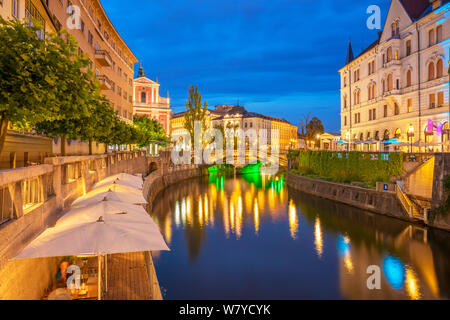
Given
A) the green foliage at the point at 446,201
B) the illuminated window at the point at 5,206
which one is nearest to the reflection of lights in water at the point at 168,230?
the illuminated window at the point at 5,206

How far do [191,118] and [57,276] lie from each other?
2221 inches

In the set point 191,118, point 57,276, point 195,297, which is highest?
point 191,118

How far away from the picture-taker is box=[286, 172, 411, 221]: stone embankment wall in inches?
1043

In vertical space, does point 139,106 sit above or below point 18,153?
above

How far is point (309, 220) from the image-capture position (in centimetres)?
2872

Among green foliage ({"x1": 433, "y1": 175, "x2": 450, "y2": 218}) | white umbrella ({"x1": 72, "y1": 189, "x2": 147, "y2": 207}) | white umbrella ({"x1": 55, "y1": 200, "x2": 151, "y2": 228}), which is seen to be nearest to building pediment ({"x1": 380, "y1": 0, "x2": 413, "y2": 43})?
green foliage ({"x1": 433, "y1": 175, "x2": 450, "y2": 218})

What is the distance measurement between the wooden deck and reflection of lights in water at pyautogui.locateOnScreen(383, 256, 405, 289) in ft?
35.9

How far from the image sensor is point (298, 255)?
64.6ft

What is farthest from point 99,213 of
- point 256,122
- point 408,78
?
point 256,122

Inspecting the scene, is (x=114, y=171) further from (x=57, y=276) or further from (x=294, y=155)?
(x=294, y=155)

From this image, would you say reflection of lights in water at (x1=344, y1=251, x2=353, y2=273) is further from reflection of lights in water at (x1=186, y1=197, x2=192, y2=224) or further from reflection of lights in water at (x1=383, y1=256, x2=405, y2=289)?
reflection of lights in water at (x1=186, y1=197, x2=192, y2=224)

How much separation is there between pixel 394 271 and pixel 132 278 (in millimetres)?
13078

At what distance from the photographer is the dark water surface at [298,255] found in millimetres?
14891
